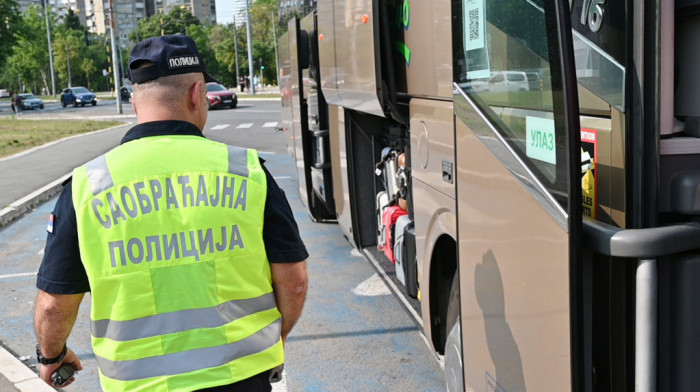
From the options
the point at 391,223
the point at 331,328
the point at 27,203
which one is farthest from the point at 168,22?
the point at 391,223

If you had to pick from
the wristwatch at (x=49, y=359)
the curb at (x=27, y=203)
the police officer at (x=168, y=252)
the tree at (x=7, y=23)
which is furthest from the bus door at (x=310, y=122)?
the tree at (x=7, y=23)

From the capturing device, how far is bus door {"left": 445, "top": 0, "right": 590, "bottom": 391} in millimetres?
2072

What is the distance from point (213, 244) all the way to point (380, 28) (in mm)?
2806

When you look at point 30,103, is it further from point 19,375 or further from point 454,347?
point 454,347

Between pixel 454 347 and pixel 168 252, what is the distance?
1.84 metres

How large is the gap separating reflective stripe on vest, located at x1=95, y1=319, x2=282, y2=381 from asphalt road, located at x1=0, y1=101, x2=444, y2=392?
103 inches

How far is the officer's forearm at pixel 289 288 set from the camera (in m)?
2.31

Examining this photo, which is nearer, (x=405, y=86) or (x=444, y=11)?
(x=444, y=11)

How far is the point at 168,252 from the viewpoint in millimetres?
2139

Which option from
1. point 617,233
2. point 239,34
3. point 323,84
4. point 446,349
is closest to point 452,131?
point 446,349

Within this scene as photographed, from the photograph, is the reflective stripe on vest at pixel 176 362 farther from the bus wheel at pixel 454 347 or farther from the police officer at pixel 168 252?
the bus wheel at pixel 454 347

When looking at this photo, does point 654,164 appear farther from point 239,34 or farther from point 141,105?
point 239,34

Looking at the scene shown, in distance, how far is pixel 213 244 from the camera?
217 centimetres

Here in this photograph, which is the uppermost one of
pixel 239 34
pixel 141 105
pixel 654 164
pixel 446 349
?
pixel 239 34
